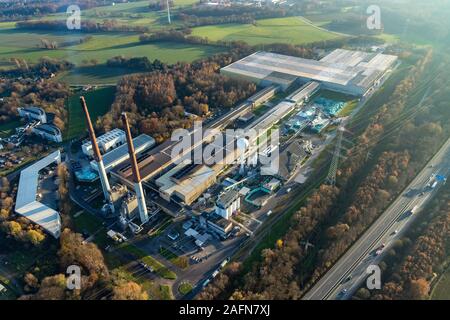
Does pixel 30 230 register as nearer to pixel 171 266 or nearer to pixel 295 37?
pixel 171 266

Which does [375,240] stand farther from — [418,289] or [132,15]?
[132,15]

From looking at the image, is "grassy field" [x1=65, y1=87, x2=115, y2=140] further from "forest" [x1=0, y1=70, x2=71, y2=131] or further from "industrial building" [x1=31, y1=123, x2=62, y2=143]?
"industrial building" [x1=31, y1=123, x2=62, y2=143]

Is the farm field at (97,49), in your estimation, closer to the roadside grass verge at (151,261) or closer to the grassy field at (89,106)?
the grassy field at (89,106)

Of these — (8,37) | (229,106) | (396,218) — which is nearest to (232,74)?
(229,106)

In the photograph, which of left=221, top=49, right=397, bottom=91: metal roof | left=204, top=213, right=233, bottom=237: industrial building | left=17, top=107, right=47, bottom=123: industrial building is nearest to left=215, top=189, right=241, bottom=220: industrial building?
left=204, top=213, right=233, bottom=237: industrial building

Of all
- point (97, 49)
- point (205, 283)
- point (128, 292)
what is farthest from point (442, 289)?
point (97, 49)
